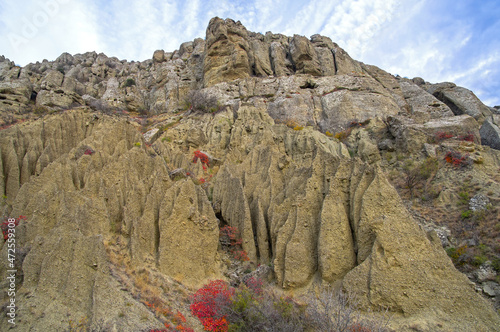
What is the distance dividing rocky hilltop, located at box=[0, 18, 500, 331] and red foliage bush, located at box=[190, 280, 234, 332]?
23.7 inches

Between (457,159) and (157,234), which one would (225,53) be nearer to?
(457,159)

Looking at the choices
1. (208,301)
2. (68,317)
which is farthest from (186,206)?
(68,317)

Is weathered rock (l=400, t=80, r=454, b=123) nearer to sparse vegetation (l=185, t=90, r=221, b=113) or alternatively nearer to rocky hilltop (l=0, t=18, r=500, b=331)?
rocky hilltop (l=0, t=18, r=500, b=331)

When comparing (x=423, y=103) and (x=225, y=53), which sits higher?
(x=225, y=53)

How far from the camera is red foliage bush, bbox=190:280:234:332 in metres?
10.2

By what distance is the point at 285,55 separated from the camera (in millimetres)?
55938

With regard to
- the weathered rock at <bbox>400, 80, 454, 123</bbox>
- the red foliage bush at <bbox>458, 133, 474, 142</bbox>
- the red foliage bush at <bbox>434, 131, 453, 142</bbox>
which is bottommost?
the red foliage bush at <bbox>458, 133, 474, 142</bbox>

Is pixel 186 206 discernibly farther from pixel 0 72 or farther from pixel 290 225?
pixel 0 72

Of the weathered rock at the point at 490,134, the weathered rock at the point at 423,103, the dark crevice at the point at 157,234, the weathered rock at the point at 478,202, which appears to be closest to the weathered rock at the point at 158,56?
the weathered rock at the point at 423,103

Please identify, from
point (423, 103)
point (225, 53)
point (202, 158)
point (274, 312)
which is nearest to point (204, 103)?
point (225, 53)

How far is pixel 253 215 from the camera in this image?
55.3 ft

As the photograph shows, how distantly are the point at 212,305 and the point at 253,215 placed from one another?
21.6 feet

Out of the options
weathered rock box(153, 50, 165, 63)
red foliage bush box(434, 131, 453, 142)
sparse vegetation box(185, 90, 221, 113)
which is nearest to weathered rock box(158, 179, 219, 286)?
red foliage bush box(434, 131, 453, 142)

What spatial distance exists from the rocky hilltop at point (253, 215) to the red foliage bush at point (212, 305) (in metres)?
0.60
